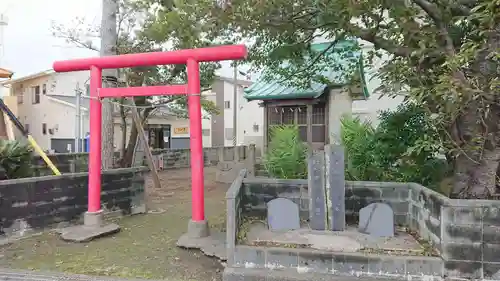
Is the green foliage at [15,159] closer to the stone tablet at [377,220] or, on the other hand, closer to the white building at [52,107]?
the stone tablet at [377,220]

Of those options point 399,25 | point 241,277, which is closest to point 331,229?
point 241,277

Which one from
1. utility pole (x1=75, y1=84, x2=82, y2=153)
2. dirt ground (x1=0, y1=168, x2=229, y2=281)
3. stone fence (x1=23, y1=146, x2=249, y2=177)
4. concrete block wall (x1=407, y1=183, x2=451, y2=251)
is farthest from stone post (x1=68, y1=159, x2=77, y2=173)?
concrete block wall (x1=407, y1=183, x2=451, y2=251)

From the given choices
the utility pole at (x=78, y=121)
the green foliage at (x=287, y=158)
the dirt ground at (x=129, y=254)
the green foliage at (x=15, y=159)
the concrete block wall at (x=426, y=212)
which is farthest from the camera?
the utility pole at (x=78, y=121)

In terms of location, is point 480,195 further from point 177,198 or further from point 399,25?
point 177,198

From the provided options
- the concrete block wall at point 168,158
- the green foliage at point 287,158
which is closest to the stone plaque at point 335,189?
the green foliage at point 287,158

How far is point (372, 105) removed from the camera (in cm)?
1095

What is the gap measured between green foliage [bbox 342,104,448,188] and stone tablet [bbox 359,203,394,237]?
1.20 metres

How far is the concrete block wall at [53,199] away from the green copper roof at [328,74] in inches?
203

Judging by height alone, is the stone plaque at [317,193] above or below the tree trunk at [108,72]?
below

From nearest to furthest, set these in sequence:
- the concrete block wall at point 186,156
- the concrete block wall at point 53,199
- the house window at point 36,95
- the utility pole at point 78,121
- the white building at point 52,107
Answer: the concrete block wall at point 53,199 < the utility pole at point 78,121 < the concrete block wall at point 186,156 < the white building at point 52,107 < the house window at point 36,95

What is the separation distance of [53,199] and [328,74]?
8154 millimetres

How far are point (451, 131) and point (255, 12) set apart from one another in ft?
11.1

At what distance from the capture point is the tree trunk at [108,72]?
852 centimetres

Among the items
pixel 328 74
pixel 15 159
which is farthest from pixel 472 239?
pixel 328 74
